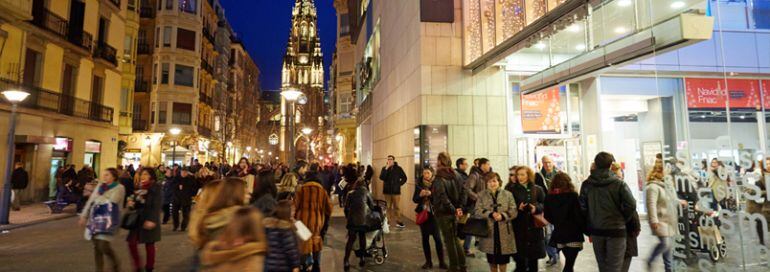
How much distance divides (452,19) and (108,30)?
21.8 m

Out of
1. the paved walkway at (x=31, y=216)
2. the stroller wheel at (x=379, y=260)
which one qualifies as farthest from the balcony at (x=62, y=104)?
the stroller wheel at (x=379, y=260)

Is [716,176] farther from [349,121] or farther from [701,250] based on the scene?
[349,121]

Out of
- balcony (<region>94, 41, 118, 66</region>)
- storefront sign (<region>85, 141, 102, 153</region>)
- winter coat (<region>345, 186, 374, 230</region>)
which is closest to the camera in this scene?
winter coat (<region>345, 186, 374, 230</region>)

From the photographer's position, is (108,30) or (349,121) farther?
(349,121)

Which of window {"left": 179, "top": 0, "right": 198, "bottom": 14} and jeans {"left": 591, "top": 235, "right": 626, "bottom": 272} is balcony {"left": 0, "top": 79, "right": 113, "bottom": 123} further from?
jeans {"left": 591, "top": 235, "right": 626, "bottom": 272}

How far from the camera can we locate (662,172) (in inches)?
228

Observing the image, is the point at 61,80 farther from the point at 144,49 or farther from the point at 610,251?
the point at 610,251

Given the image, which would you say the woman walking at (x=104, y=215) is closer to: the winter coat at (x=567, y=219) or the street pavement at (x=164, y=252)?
the street pavement at (x=164, y=252)

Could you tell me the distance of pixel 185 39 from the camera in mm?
33625

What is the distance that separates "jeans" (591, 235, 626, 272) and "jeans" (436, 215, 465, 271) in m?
1.94

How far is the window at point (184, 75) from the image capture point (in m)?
33.4

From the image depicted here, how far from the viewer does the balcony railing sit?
59.5ft

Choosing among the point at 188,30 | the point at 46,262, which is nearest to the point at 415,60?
the point at 46,262

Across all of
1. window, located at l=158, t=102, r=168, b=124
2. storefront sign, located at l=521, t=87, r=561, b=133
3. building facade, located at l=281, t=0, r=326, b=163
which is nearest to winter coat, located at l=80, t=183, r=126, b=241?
storefront sign, located at l=521, t=87, r=561, b=133
